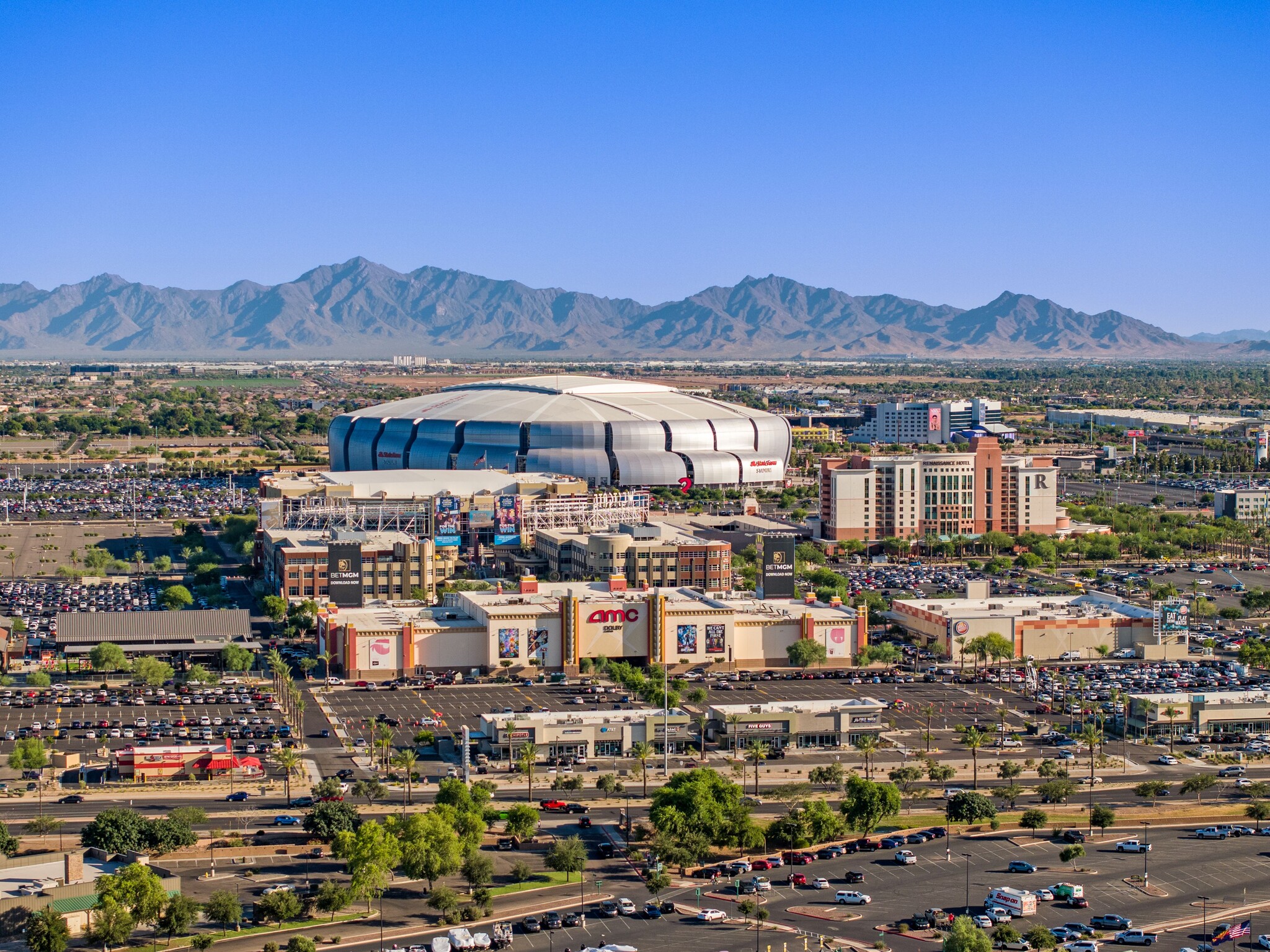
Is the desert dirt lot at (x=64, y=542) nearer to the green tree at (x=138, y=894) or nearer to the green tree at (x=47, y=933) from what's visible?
the green tree at (x=138, y=894)

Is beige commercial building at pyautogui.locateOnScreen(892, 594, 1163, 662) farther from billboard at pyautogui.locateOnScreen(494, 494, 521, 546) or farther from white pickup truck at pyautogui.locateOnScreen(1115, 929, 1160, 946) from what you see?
white pickup truck at pyautogui.locateOnScreen(1115, 929, 1160, 946)

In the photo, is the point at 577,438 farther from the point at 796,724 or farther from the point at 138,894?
the point at 138,894

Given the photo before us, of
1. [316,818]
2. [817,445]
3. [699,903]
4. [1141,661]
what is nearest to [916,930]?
[699,903]

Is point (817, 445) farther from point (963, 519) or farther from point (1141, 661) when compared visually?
point (1141, 661)

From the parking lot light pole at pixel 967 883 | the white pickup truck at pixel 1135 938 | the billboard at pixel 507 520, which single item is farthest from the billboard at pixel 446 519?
the white pickup truck at pixel 1135 938

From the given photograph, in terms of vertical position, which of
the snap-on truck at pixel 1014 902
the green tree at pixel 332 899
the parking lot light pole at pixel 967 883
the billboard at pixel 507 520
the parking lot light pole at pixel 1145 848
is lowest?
the parking lot light pole at pixel 1145 848

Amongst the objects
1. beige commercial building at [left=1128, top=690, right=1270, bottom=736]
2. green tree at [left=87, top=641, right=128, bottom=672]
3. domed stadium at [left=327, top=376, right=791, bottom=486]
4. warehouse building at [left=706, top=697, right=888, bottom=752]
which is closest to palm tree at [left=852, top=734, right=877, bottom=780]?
warehouse building at [left=706, top=697, right=888, bottom=752]
